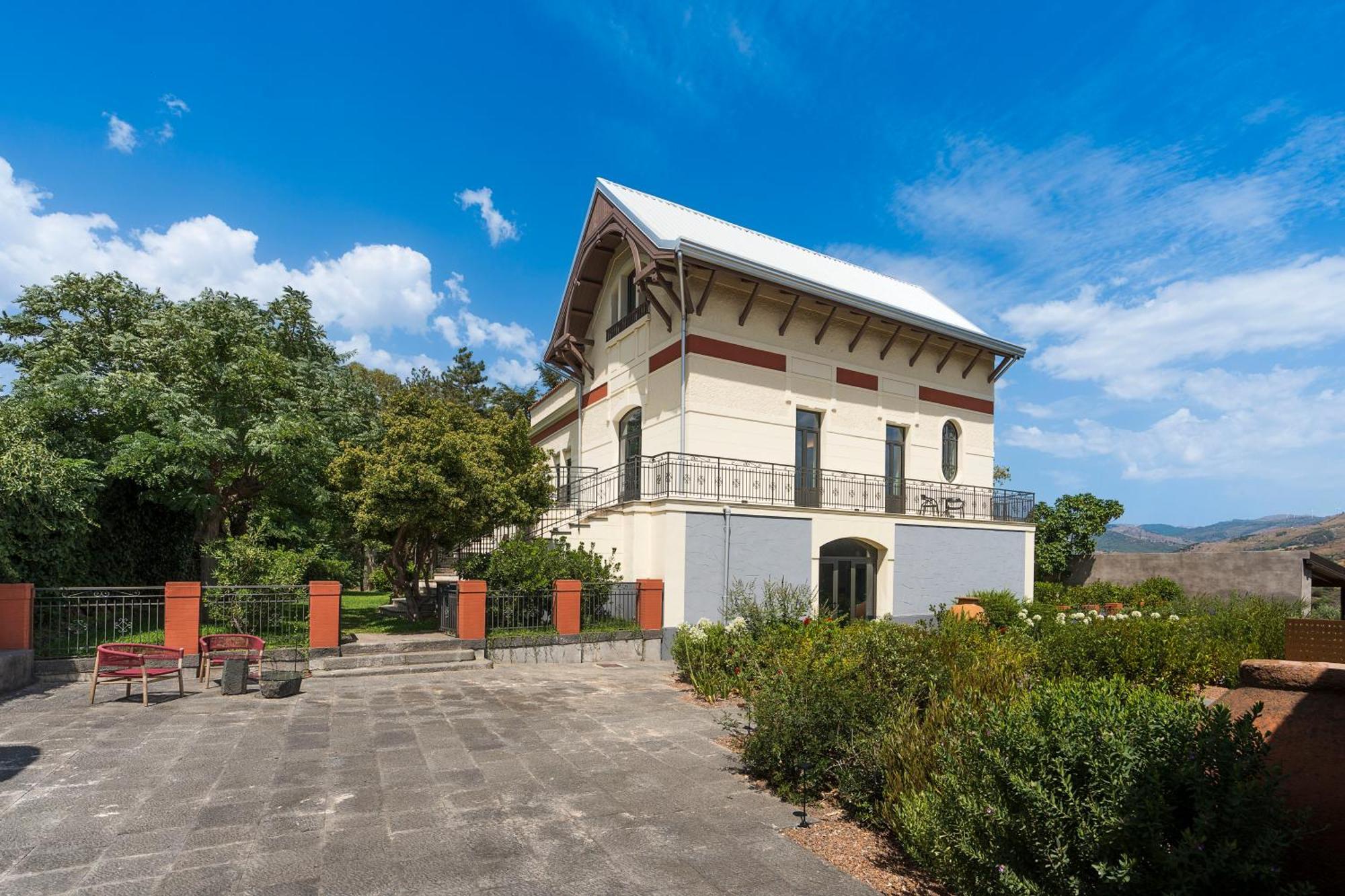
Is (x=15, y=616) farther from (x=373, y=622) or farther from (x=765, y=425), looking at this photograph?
(x=765, y=425)

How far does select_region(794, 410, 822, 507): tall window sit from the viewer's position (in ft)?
57.0

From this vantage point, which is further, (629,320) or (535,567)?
(629,320)

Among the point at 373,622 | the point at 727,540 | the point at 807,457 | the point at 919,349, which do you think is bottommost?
the point at 373,622

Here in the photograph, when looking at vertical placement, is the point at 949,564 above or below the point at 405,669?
above

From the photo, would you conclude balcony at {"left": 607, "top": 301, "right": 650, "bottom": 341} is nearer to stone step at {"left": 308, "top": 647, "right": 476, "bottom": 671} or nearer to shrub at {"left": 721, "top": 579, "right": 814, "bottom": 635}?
shrub at {"left": 721, "top": 579, "right": 814, "bottom": 635}

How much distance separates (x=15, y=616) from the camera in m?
10.1

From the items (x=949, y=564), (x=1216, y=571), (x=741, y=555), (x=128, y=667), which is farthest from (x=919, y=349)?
(x=128, y=667)

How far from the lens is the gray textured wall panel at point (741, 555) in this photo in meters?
14.1

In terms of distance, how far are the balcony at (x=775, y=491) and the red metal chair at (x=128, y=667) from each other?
352 inches

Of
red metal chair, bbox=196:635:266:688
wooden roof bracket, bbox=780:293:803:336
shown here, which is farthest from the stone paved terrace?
wooden roof bracket, bbox=780:293:803:336

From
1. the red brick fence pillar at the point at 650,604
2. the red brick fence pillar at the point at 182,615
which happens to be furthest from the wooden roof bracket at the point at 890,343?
the red brick fence pillar at the point at 182,615

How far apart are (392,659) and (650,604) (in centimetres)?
502

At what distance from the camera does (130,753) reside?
270 inches

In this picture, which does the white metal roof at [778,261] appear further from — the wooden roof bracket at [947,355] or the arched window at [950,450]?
the arched window at [950,450]
